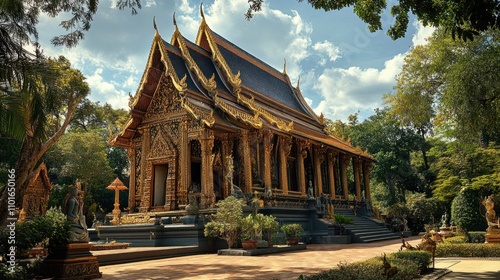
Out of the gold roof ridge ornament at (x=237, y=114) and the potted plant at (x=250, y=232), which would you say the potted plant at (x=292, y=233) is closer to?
the potted plant at (x=250, y=232)

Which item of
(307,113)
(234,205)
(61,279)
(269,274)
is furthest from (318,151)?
(61,279)

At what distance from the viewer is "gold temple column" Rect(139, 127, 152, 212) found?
16.4 m

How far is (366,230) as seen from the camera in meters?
17.9

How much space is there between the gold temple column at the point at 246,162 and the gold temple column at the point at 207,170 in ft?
5.26

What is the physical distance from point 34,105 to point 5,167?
21.0 meters

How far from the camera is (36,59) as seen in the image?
737 cm

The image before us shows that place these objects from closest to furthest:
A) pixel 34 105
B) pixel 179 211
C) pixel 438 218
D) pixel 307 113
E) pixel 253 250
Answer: pixel 34 105 → pixel 253 250 → pixel 179 211 → pixel 307 113 → pixel 438 218

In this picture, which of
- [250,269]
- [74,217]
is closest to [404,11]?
[250,269]

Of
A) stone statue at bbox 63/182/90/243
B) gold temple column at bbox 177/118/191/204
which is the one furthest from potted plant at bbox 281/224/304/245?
stone statue at bbox 63/182/90/243

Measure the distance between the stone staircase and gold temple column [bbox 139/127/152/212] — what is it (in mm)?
8056

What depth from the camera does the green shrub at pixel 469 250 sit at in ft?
35.6

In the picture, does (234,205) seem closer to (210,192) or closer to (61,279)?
(210,192)

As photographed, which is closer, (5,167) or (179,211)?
(179,211)

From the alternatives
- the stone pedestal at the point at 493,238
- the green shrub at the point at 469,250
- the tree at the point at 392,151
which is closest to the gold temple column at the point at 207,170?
the green shrub at the point at 469,250
